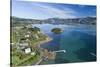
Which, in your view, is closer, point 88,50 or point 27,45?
point 27,45

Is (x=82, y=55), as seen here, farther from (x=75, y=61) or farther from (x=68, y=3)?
(x=68, y=3)

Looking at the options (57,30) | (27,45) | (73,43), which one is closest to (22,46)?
(27,45)

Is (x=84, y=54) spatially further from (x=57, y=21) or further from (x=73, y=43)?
(x=57, y=21)

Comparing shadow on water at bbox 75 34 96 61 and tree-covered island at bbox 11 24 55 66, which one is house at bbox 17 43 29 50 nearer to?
tree-covered island at bbox 11 24 55 66

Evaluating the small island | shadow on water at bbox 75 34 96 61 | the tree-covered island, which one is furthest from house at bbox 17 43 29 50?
shadow on water at bbox 75 34 96 61

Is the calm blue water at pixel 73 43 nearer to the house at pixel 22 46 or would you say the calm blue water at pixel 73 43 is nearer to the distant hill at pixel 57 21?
the distant hill at pixel 57 21

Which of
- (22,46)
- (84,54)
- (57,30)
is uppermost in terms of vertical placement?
(57,30)

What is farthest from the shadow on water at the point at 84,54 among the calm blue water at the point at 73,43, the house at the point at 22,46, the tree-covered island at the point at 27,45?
the house at the point at 22,46

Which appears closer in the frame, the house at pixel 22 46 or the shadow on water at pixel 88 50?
the house at pixel 22 46

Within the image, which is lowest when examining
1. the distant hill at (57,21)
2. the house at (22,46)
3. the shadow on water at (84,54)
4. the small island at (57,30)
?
the shadow on water at (84,54)
